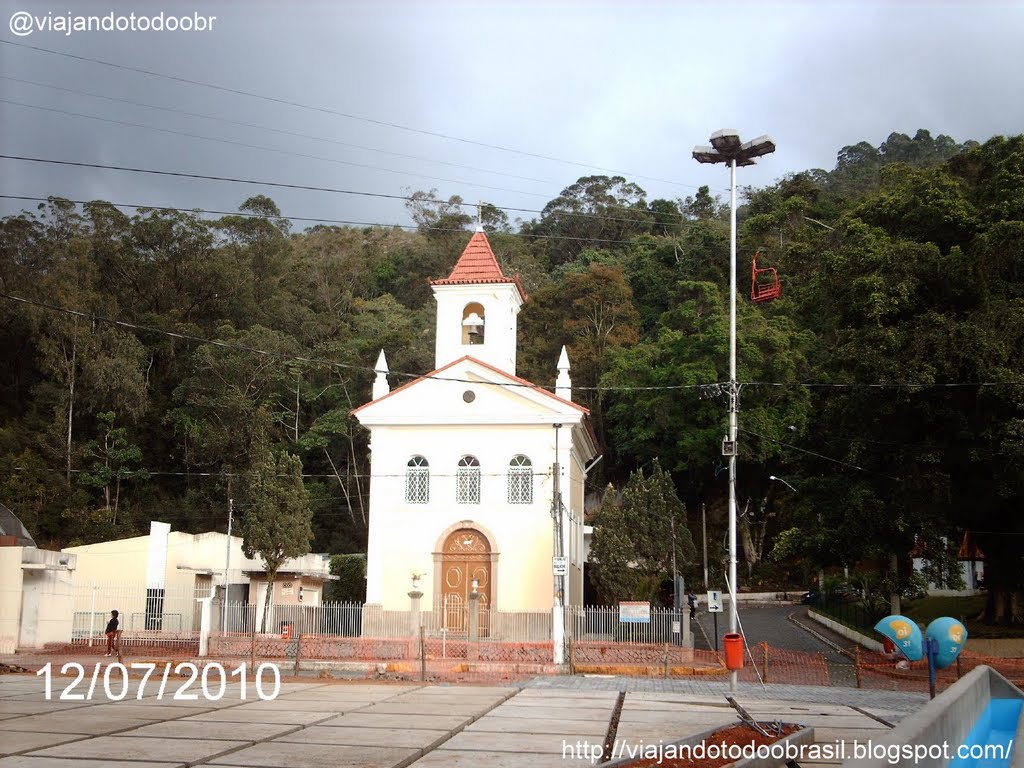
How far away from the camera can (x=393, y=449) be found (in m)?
32.3

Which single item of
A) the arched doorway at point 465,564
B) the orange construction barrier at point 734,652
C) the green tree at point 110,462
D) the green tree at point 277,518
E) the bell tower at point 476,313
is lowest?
the orange construction barrier at point 734,652

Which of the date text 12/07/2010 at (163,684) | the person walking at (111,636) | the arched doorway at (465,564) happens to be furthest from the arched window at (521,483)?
the person walking at (111,636)

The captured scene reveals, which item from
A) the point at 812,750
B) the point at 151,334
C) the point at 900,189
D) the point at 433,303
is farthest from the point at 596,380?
the point at 812,750

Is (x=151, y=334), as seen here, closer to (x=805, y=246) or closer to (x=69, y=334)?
(x=69, y=334)

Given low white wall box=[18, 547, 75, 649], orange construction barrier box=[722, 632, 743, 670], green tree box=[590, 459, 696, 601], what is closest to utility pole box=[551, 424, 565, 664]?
green tree box=[590, 459, 696, 601]

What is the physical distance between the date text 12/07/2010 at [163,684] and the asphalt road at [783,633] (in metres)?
13.1

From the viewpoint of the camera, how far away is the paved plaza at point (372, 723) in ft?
31.3

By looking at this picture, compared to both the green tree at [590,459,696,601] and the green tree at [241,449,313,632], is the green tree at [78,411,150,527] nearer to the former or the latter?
the green tree at [241,449,313,632]

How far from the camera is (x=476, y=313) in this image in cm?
3422

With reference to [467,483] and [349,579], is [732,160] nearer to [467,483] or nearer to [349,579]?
[467,483]

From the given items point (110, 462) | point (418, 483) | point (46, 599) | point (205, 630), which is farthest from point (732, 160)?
point (110, 462)

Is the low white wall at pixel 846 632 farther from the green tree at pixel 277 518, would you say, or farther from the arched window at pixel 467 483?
the green tree at pixel 277 518

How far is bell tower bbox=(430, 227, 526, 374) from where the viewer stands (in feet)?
110

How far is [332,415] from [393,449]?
68.7 feet
